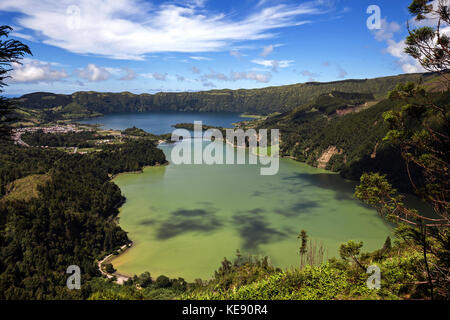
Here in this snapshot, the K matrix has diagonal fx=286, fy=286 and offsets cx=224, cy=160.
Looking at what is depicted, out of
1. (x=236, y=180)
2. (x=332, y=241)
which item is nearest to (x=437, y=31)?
(x=332, y=241)

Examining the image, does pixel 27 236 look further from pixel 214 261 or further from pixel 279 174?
pixel 279 174

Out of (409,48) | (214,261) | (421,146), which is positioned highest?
(409,48)

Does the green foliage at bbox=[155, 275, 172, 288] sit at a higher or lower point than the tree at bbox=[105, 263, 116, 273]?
higher

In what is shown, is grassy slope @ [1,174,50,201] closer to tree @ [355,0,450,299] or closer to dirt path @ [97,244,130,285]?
dirt path @ [97,244,130,285]

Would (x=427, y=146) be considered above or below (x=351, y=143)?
above

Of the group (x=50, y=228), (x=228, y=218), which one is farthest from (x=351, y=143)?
(x=50, y=228)

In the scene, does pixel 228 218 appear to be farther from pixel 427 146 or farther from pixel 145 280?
pixel 427 146

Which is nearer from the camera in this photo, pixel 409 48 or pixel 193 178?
pixel 409 48

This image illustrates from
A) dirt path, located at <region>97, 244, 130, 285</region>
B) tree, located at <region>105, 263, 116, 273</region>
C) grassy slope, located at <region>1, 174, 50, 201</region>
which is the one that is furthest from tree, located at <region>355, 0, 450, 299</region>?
grassy slope, located at <region>1, 174, 50, 201</region>

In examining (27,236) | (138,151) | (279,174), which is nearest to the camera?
(27,236)
